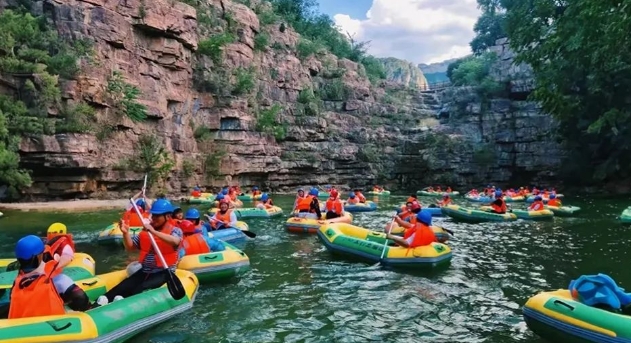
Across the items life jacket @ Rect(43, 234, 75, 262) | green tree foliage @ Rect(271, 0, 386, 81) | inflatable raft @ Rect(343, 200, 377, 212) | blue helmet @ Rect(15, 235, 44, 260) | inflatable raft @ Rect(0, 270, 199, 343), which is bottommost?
inflatable raft @ Rect(343, 200, 377, 212)

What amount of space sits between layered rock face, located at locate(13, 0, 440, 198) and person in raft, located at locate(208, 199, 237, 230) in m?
9.38

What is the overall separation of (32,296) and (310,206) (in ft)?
32.5

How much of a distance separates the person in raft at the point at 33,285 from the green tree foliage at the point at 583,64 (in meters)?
9.46

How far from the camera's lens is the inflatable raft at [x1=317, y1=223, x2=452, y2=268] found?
369 inches

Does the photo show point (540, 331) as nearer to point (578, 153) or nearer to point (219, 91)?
point (219, 91)

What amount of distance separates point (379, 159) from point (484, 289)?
26.7m

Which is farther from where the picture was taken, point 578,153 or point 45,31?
point 578,153

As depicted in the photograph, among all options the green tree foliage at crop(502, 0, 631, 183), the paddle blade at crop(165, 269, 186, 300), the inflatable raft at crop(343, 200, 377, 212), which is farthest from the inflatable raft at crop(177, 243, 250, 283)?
the inflatable raft at crop(343, 200, 377, 212)

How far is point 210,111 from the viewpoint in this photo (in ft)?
89.6

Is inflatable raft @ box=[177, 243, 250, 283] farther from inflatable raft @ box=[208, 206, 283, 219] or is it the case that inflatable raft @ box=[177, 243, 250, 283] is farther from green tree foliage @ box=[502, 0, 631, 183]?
green tree foliage @ box=[502, 0, 631, 183]

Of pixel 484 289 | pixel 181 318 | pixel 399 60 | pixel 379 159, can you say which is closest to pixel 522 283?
pixel 484 289

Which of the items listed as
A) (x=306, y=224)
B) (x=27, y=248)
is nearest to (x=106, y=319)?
(x=27, y=248)

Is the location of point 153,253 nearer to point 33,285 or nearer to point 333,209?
point 33,285

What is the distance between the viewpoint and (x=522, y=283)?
27.6ft
